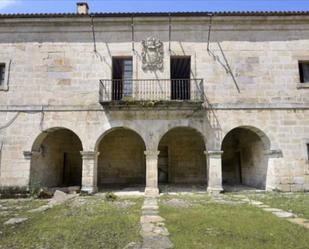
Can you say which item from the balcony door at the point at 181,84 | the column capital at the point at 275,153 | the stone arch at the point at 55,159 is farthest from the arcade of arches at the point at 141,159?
the balcony door at the point at 181,84

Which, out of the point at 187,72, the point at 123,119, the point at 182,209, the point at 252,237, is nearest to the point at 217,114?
the point at 187,72

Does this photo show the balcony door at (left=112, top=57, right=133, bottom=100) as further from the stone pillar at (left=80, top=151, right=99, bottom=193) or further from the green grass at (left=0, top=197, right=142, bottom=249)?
the green grass at (left=0, top=197, right=142, bottom=249)

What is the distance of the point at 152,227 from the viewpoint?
177 inches

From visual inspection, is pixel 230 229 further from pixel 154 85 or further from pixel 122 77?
pixel 122 77

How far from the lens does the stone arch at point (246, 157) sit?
9.82 meters

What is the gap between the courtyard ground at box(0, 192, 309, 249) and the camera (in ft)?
12.2

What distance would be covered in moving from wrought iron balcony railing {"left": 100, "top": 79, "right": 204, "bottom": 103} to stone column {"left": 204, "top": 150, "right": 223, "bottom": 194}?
7.13 feet

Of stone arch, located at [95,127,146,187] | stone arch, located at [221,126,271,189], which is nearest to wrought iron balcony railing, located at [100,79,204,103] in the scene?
stone arch, located at [221,126,271,189]

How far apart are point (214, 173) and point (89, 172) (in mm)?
4627

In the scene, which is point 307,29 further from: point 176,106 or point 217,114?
point 176,106

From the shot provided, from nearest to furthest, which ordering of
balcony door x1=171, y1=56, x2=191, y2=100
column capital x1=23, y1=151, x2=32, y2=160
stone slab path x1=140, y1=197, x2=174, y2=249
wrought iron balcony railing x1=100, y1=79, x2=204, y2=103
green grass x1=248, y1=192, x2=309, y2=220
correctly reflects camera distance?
stone slab path x1=140, y1=197, x2=174, y2=249, green grass x1=248, y1=192, x2=309, y2=220, column capital x1=23, y1=151, x2=32, y2=160, wrought iron balcony railing x1=100, y1=79, x2=204, y2=103, balcony door x1=171, y1=56, x2=191, y2=100

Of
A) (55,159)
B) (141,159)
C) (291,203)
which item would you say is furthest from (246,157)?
(55,159)

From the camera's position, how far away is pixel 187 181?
39.0 feet

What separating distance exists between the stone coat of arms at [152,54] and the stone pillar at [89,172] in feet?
13.1
